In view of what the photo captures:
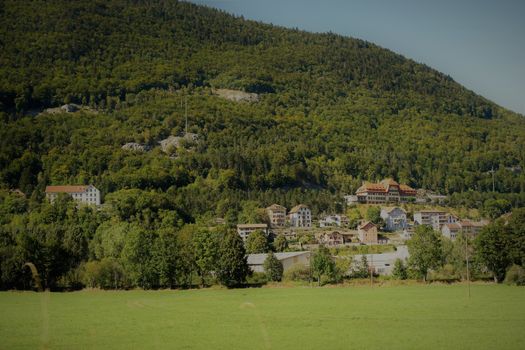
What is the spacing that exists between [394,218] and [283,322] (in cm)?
12222

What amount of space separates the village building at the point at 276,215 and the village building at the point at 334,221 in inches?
346

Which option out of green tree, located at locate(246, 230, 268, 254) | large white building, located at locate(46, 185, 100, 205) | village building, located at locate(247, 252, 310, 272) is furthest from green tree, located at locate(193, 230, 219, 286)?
large white building, located at locate(46, 185, 100, 205)

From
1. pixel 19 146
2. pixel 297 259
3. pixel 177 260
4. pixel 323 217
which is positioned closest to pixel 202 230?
pixel 177 260

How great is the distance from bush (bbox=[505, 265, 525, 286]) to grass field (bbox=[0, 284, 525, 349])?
1337 cm

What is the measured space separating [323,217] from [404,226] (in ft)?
62.0

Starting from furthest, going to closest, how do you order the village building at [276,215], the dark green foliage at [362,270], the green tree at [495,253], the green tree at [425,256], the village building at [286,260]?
1. the village building at [276,215]
2. the village building at [286,260]
3. the dark green foliage at [362,270]
4. the green tree at [425,256]
5. the green tree at [495,253]

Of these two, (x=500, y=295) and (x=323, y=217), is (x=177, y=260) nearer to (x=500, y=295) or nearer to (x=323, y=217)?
(x=500, y=295)

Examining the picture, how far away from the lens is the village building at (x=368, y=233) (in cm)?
14112

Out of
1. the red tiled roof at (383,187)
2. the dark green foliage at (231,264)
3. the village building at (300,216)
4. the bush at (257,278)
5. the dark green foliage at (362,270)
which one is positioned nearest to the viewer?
the dark green foliage at (231,264)

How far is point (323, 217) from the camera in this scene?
165 meters

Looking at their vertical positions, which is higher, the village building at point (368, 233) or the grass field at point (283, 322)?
the village building at point (368, 233)

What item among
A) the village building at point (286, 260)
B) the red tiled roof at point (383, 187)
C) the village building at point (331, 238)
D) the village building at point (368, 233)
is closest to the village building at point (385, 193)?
the red tiled roof at point (383, 187)

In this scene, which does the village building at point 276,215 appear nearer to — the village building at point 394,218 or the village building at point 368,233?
the village building at point 368,233

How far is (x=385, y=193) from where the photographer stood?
625 feet
